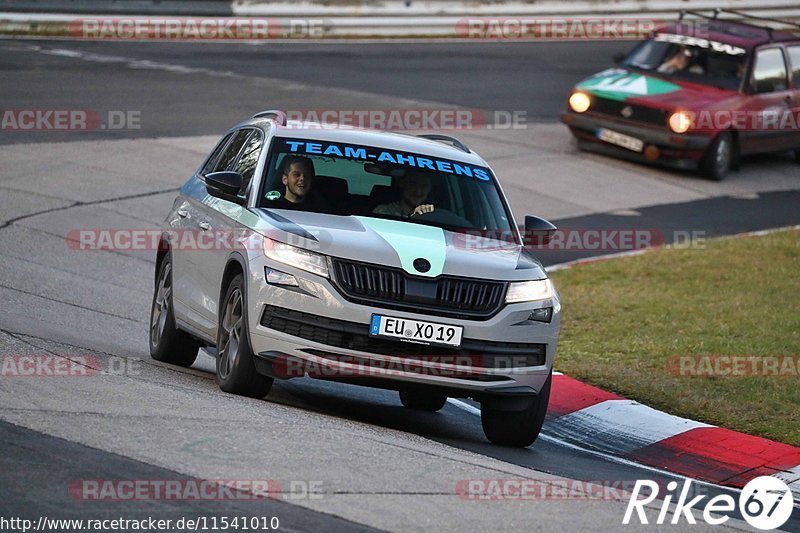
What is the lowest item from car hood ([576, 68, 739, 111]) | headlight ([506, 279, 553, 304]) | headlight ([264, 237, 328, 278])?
car hood ([576, 68, 739, 111])

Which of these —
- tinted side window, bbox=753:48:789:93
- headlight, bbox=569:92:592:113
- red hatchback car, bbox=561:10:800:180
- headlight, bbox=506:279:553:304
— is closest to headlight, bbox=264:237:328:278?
headlight, bbox=506:279:553:304

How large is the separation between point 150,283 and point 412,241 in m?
5.73

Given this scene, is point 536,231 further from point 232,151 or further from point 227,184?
point 232,151

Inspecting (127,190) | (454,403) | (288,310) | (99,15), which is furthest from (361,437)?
(99,15)

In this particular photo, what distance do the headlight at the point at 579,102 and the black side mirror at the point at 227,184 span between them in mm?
12839

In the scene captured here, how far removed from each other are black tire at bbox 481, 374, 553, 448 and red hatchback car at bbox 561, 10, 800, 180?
12429 mm

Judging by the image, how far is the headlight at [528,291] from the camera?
27.6 ft

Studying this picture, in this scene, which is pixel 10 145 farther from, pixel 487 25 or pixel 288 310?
pixel 487 25

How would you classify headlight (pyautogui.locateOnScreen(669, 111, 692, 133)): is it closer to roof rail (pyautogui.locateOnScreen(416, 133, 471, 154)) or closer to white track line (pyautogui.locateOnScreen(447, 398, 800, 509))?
roof rail (pyautogui.locateOnScreen(416, 133, 471, 154))

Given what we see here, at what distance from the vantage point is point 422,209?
30.1 ft

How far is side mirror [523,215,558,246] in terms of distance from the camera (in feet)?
30.8

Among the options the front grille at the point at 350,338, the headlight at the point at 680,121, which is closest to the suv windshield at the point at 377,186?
the front grille at the point at 350,338

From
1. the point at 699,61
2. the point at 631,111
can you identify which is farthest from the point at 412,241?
the point at 699,61

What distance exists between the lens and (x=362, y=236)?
27.5 ft
